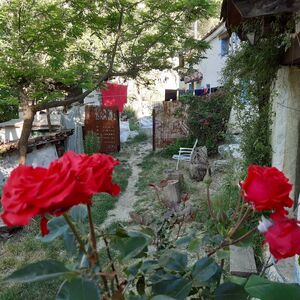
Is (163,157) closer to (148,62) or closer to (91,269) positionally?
(148,62)

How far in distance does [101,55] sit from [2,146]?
10.3 feet

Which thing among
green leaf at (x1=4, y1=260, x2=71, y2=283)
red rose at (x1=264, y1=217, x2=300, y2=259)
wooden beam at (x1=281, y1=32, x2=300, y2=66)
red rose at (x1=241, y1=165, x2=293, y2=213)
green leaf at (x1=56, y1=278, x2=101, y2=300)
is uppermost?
wooden beam at (x1=281, y1=32, x2=300, y2=66)

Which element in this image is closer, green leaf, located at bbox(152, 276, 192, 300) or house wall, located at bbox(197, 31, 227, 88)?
green leaf, located at bbox(152, 276, 192, 300)

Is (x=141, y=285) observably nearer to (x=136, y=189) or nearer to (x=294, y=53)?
(x=294, y=53)

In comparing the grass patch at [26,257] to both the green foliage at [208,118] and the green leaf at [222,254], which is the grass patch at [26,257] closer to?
the green leaf at [222,254]

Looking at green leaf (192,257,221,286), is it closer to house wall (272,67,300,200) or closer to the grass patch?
house wall (272,67,300,200)

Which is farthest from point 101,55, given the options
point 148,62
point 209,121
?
point 209,121

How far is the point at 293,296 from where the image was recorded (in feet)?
2.43

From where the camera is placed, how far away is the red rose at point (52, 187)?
2.04 feet

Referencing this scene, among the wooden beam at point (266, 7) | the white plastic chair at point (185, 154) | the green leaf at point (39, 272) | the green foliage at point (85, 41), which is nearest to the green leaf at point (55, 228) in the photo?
the green leaf at point (39, 272)

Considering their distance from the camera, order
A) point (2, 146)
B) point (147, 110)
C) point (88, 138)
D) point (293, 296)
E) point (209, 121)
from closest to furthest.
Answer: point (293, 296)
point (2, 146)
point (209, 121)
point (88, 138)
point (147, 110)

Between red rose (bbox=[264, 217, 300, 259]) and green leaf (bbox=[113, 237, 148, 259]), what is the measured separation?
29cm

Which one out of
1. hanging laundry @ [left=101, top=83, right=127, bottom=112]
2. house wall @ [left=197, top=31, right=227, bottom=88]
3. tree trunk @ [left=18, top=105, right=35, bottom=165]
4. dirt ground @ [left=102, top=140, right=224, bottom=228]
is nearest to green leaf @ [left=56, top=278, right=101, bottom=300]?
dirt ground @ [left=102, top=140, right=224, bottom=228]

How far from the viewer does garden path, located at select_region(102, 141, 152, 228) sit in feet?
21.2
